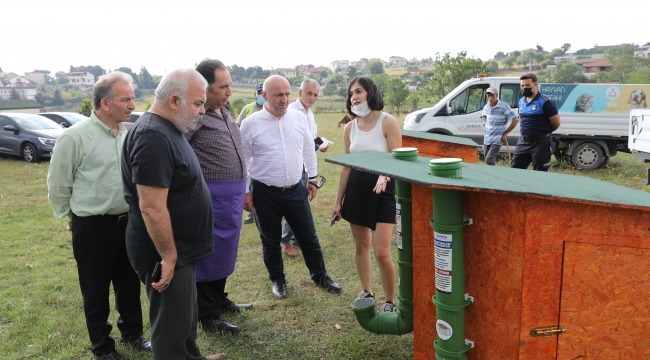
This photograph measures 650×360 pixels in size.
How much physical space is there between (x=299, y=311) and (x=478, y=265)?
84.1 inches

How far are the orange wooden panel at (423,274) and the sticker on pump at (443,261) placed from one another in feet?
0.77

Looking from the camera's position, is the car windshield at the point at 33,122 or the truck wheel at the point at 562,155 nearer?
the truck wheel at the point at 562,155

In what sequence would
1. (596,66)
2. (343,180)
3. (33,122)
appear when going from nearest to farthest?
(343,180), (33,122), (596,66)

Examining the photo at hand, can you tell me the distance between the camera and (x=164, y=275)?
246 centimetres

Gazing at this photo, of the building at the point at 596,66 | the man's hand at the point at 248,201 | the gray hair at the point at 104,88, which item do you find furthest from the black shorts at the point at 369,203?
the building at the point at 596,66

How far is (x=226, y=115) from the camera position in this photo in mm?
3703

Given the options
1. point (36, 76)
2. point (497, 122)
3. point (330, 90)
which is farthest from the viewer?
point (36, 76)

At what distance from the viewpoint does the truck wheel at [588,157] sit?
11289mm

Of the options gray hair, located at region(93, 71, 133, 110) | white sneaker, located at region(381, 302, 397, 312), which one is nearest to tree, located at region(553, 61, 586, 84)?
white sneaker, located at region(381, 302, 397, 312)

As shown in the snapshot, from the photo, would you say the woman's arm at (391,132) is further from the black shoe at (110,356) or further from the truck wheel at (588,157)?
the truck wheel at (588,157)

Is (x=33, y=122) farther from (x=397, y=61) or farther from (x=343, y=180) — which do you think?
(x=397, y=61)

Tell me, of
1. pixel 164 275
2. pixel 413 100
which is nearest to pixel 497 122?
pixel 164 275

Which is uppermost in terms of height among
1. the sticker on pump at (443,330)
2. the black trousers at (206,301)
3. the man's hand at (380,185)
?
the man's hand at (380,185)

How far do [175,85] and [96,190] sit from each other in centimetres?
108
